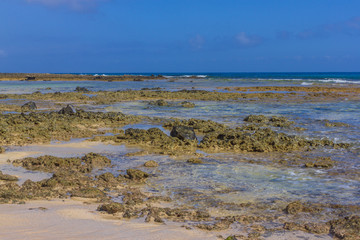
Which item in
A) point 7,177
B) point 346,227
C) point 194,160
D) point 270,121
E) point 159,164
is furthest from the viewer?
point 270,121

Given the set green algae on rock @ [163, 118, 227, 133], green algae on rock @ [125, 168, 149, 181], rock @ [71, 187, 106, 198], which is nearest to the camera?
rock @ [71, 187, 106, 198]

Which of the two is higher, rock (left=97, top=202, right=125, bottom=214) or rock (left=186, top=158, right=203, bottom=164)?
rock (left=97, top=202, right=125, bottom=214)

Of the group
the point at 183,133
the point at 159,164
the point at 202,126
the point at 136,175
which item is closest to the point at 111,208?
the point at 136,175

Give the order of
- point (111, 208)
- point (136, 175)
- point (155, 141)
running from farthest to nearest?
1. point (155, 141)
2. point (136, 175)
3. point (111, 208)

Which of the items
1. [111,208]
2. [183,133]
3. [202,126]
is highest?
[183,133]

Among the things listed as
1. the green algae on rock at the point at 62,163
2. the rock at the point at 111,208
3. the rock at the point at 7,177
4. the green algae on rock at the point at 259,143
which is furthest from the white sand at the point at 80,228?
the green algae on rock at the point at 259,143

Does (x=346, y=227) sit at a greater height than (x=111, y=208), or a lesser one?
lesser

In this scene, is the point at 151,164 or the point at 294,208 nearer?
the point at 294,208

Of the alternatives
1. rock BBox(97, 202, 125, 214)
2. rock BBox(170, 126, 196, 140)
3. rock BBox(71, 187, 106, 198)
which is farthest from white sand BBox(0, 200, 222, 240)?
rock BBox(170, 126, 196, 140)

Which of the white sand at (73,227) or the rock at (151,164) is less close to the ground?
the white sand at (73,227)

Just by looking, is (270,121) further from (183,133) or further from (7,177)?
(7,177)

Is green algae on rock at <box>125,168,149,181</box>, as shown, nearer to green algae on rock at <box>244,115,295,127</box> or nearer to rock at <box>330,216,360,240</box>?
rock at <box>330,216,360,240</box>

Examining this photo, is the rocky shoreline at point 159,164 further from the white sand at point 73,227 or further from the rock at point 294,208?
the white sand at point 73,227

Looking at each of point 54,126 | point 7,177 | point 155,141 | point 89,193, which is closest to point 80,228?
point 89,193
